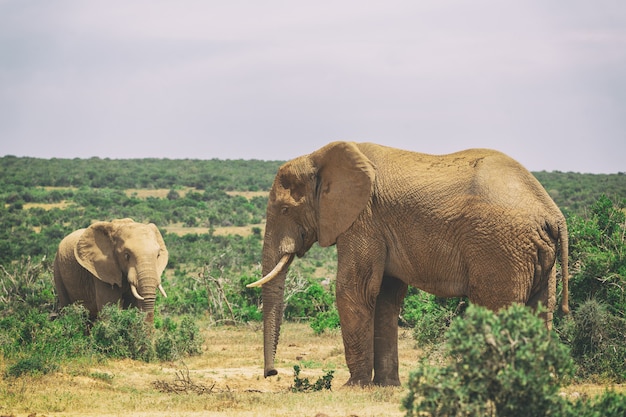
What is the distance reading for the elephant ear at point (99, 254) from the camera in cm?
1691

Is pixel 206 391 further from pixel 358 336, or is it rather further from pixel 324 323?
pixel 324 323

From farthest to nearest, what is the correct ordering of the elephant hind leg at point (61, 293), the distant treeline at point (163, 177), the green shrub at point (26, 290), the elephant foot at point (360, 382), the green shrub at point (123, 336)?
the distant treeline at point (163, 177), the green shrub at point (26, 290), the elephant hind leg at point (61, 293), the green shrub at point (123, 336), the elephant foot at point (360, 382)

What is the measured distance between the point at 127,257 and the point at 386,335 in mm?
6372

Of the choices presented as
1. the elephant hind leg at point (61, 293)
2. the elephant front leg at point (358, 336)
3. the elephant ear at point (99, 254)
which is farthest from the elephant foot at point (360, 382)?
the elephant hind leg at point (61, 293)

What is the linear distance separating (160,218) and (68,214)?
16.1 feet

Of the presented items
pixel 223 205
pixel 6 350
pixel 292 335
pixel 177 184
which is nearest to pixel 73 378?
pixel 6 350

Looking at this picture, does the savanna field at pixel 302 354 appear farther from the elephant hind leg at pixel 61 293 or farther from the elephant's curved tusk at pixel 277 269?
the elephant's curved tusk at pixel 277 269

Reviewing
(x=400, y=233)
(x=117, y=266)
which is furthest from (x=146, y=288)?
(x=400, y=233)

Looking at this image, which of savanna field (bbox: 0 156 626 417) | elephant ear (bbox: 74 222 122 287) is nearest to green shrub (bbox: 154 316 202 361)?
savanna field (bbox: 0 156 626 417)

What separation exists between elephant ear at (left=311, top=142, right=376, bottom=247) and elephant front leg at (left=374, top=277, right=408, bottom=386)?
99cm

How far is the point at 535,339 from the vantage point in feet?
24.2

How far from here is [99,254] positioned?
17094mm

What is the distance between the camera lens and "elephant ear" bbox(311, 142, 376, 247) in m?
11.2

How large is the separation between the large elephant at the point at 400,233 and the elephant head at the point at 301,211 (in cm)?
1
